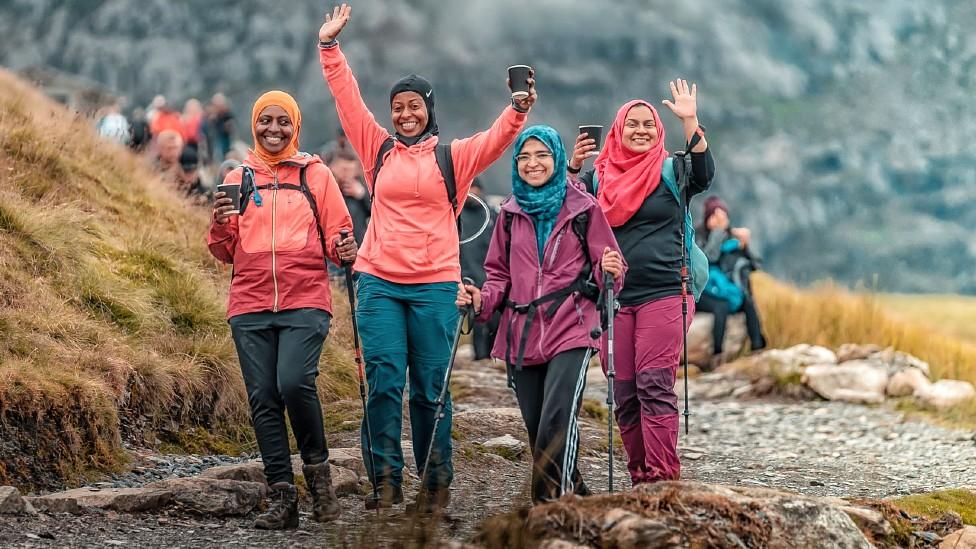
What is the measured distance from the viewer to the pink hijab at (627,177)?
7598 mm

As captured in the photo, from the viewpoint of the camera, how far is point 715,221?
17.4 meters

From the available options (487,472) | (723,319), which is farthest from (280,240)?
(723,319)

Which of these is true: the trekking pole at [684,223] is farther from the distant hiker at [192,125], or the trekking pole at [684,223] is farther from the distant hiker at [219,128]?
the distant hiker at [219,128]

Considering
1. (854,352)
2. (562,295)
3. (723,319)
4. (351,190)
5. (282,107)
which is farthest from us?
(723,319)

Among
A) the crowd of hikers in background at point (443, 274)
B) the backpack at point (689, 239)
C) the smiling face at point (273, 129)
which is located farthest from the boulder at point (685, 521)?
the smiling face at point (273, 129)

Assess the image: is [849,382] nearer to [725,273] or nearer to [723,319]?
[723,319]

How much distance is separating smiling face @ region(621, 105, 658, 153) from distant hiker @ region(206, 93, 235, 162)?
738 inches

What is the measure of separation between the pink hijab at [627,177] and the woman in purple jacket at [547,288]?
789 mm

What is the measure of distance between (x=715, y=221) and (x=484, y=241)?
14.3 feet

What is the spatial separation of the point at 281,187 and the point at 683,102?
234 centimetres

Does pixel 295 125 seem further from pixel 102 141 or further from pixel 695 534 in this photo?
pixel 102 141

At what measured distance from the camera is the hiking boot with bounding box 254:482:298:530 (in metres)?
6.84

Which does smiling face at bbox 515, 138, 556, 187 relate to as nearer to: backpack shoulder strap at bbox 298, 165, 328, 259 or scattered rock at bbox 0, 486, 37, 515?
backpack shoulder strap at bbox 298, 165, 328, 259

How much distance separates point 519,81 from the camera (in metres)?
7.16
